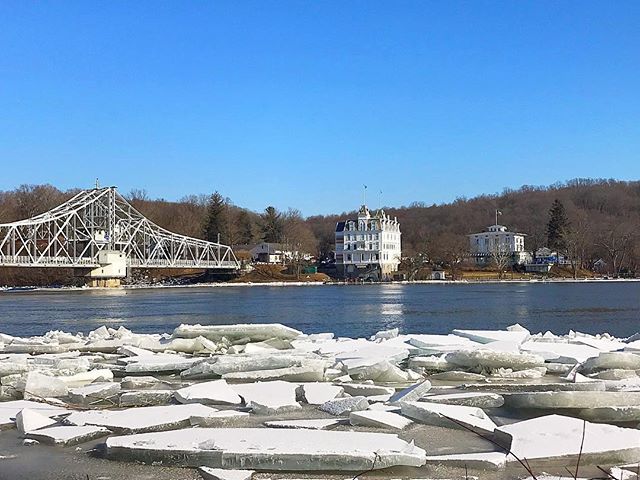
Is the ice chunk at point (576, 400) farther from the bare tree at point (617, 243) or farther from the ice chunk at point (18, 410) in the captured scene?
the bare tree at point (617, 243)

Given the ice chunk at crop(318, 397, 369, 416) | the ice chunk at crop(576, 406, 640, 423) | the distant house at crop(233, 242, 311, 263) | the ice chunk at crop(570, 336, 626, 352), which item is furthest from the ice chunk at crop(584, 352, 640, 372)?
the distant house at crop(233, 242, 311, 263)

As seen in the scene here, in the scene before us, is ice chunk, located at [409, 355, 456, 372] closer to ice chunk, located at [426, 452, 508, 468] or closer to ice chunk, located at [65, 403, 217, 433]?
ice chunk, located at [65, 403, 217, 433]

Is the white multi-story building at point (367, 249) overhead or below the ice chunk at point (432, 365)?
overhead

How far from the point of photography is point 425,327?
2569 cm

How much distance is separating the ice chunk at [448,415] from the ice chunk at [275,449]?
0.82 m

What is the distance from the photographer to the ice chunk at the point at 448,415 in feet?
20.8

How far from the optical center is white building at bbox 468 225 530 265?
4358 inches

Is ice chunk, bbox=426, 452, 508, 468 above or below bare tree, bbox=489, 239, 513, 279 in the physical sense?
below

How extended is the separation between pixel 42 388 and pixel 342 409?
3.89m

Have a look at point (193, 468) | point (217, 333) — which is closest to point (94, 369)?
point (217, 333)

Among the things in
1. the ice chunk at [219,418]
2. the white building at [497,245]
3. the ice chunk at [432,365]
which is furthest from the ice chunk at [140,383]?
the white building at [497,245]

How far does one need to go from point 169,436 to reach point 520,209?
14676 centimetres

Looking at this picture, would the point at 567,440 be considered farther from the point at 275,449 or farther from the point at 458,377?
the point at 458,377

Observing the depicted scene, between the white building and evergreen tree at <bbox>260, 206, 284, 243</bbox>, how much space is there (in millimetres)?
32228
